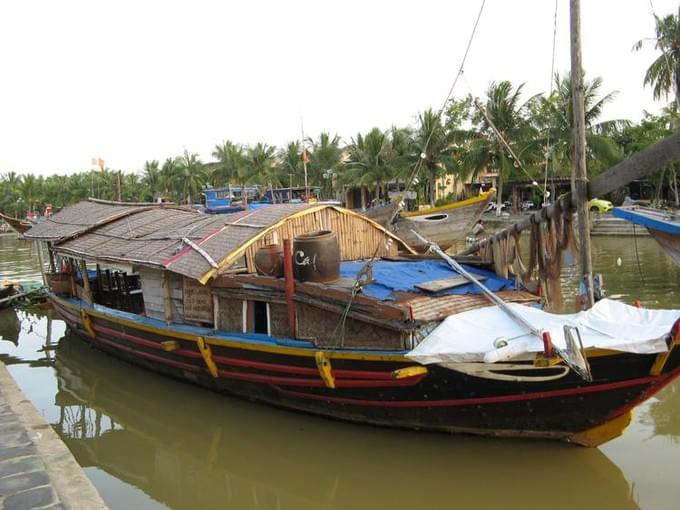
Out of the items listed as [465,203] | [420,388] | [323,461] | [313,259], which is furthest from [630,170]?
[465,203]

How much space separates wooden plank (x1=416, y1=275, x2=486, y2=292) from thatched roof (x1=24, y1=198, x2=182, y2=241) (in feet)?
24.4

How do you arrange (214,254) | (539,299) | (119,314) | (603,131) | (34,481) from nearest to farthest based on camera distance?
(34,481) → (539,299) → (214,254) → (119,314) → (603,131)

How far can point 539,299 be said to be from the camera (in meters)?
6.80

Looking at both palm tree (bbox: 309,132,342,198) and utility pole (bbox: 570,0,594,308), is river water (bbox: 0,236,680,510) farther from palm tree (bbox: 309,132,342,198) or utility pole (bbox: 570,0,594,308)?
palm tree (bbox: 309,132,342,198)

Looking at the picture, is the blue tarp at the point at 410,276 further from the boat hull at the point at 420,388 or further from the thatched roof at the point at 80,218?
the thatched roof at the point at 80,218

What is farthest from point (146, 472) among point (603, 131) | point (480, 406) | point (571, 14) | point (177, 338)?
point (603, 131)

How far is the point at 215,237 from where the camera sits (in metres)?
8.05

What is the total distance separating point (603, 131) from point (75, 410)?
2708 centimetres

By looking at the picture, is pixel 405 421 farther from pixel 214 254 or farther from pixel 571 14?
pixel 571 14

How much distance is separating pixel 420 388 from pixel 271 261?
2492mm

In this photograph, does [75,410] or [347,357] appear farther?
[75,410]

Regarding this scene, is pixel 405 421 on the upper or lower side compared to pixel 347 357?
lower

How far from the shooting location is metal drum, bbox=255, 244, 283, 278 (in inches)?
276

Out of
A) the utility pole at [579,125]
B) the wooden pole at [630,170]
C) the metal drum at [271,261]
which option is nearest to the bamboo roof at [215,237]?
the metal drum at [271,261]
